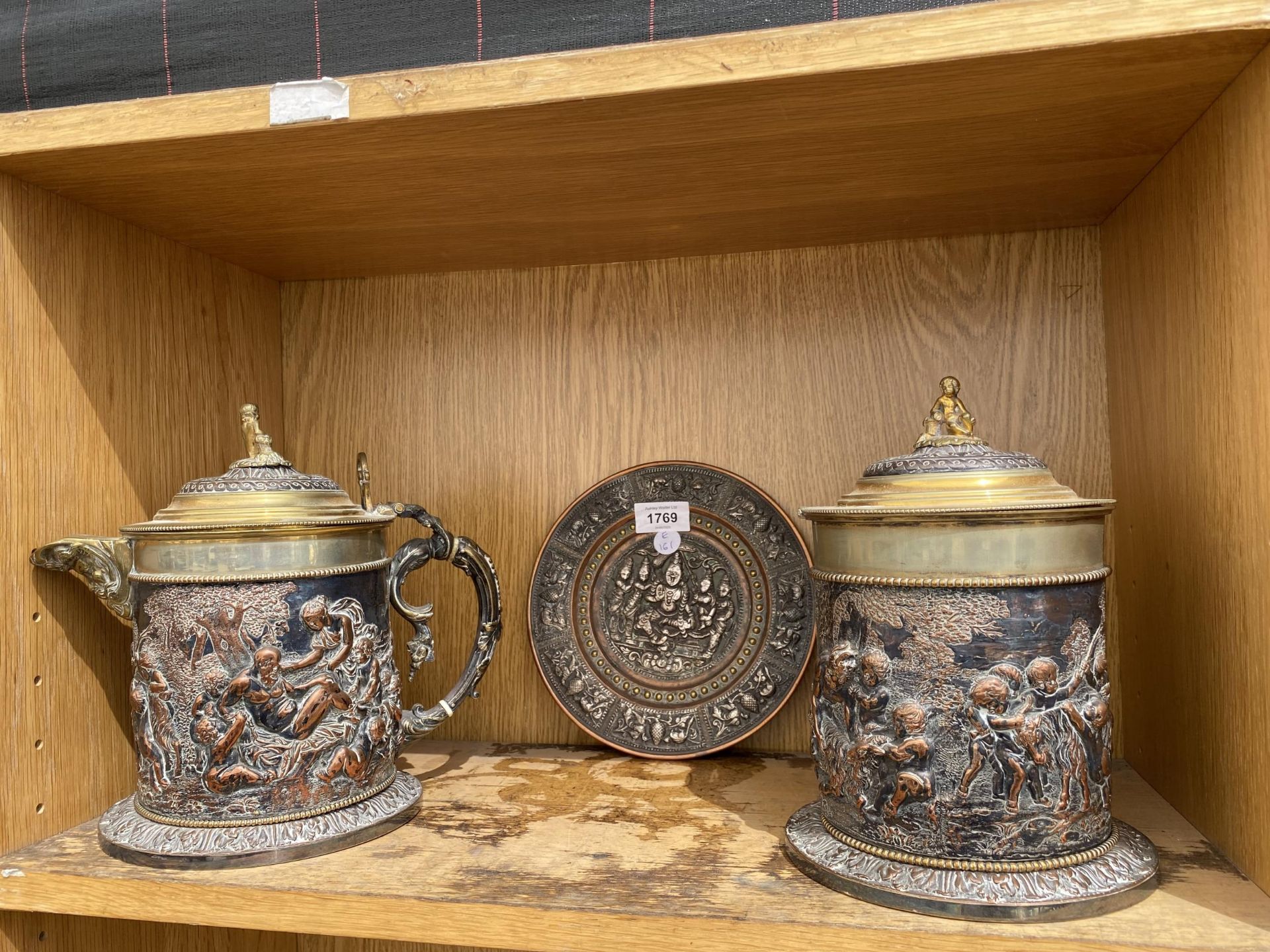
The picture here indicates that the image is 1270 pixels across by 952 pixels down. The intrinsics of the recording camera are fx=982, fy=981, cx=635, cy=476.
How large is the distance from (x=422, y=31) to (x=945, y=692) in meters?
0.54

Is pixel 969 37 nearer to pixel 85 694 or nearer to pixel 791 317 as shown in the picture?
pixel 791 317

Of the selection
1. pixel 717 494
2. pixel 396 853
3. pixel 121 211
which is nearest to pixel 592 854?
pixel 396 853

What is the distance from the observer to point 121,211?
82 cm

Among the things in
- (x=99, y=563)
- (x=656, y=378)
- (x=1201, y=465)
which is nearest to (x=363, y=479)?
(x=99, y=563)

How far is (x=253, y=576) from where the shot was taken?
69 centimetres

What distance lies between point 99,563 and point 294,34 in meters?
0.40

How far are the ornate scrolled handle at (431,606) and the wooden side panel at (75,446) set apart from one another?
9.3 inches

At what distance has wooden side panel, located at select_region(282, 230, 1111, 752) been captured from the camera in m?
0.92

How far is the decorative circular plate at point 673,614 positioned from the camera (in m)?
0.92

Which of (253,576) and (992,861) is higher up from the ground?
(253,576)

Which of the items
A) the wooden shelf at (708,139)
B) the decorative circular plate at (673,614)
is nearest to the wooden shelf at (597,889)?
the decorative circular plate at (673,614)

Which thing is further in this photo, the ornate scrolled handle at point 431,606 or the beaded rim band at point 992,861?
the ornate scrolled handle at point 431,606

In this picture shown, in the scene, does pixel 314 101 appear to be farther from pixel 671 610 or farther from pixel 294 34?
pixel 671 610

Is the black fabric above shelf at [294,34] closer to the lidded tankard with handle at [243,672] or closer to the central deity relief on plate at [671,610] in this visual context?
the lidded tankard with handle at [243,672]
